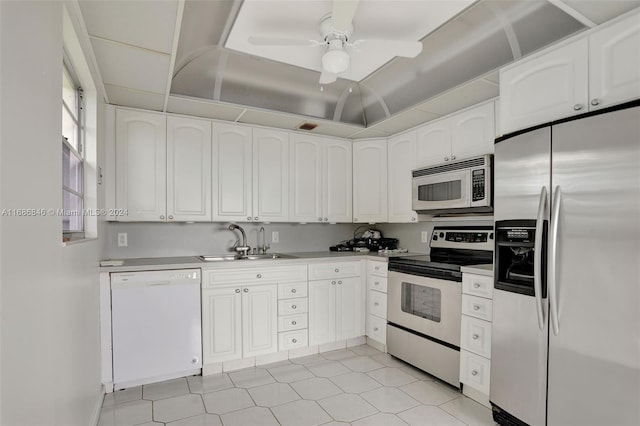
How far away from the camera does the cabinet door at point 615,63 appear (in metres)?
1.55

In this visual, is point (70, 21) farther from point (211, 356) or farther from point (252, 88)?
point (211, 356)

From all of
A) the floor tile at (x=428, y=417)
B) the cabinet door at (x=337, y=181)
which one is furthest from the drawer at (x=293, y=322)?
the floor tile at (x=428, y=417)

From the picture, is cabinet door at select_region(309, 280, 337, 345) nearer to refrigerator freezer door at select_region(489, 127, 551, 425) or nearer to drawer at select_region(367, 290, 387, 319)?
drawer at select_region(367, 290, 387, 319)

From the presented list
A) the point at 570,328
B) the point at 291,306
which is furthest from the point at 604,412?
the point at 291,306

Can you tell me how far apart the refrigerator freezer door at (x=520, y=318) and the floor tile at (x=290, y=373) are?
1382mm

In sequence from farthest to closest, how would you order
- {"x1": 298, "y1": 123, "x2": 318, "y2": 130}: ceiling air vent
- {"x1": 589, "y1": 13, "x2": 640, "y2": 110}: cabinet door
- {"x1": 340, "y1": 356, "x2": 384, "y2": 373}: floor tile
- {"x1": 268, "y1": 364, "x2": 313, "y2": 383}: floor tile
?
{"x1": 298, "y1": 123, "x2": 318, "y2": 130}: ceiling air vent
{"x1": 340, "y1": 356, "x2": 384, "y2": 373}: floor tile
{"x1": 268, "y1": 364, "x2": 313, "y2": 383}: floor tile
{"x1": 589, "y1": 13, "x2": 640, "y2": 110}: cabinet door

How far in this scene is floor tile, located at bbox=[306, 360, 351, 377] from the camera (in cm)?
281

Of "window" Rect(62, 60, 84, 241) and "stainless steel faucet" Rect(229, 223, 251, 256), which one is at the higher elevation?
"window" Rect(62, 60, 84, 241)

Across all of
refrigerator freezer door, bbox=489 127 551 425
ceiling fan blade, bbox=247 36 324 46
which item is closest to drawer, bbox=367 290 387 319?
Answer: refrigerator freezer door, bbox=489 127 551 425

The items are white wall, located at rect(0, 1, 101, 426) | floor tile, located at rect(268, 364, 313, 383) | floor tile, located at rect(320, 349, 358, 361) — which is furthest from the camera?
floor tile, located at rect(320, 349, 358, 361)

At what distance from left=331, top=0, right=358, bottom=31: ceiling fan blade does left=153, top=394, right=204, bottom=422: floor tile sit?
2443mm

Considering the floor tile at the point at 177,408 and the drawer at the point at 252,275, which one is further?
the drawer at the point at 252,275

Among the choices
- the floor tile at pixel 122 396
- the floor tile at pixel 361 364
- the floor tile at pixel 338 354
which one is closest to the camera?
the floor tile at pixel 122 396

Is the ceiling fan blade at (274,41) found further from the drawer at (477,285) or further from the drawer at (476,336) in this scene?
the drawer at (476,336)
